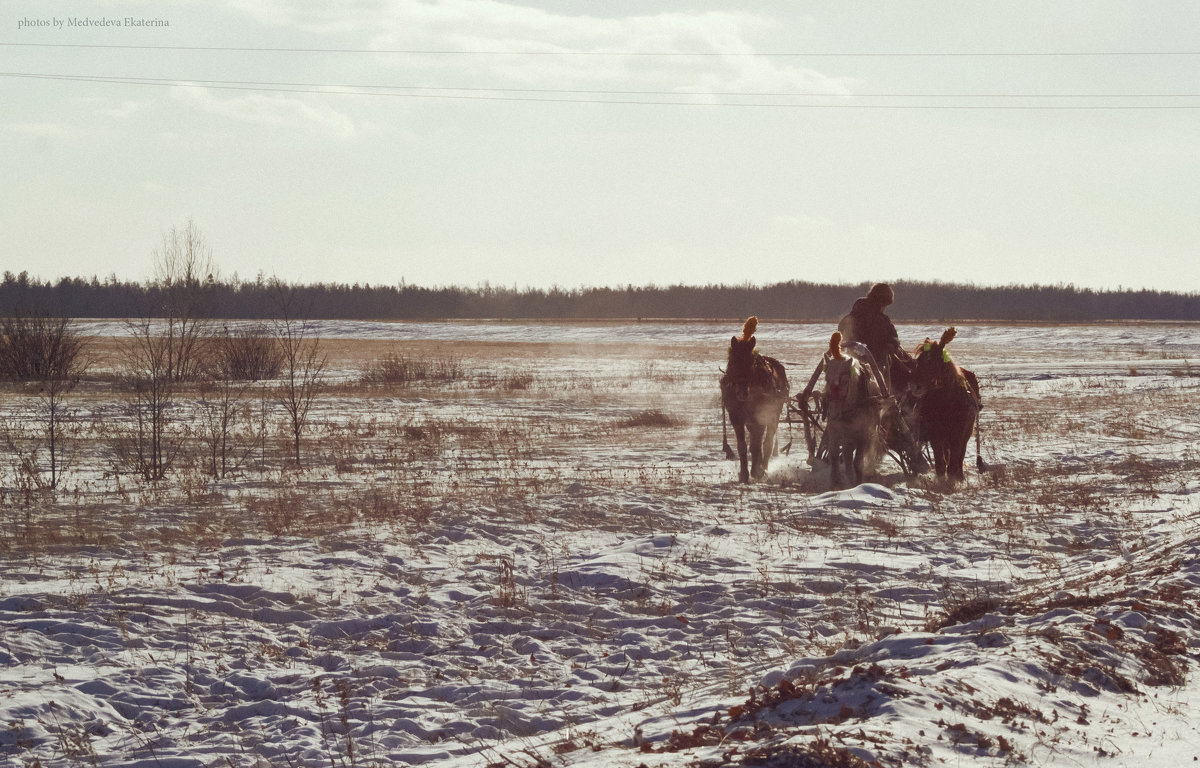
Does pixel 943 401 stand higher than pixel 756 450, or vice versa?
pixel 943 401

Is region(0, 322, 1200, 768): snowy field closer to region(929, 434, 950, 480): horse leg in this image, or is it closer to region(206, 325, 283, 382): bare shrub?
region(929, 434, 950, 480): horse leg

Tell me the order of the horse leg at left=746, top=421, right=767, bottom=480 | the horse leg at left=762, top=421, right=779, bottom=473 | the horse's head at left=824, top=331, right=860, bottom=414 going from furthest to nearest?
the horse leg at left=762, top=421, right=779, bottom=473
the horse leg at left=746, top=421, right=767, bottom=480
the horse's head at left=824, top=331, right=860, bottom=414

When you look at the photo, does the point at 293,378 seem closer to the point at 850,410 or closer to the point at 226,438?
the point at 226,438

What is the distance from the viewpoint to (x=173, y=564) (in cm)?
860

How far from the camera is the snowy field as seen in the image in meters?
5.10

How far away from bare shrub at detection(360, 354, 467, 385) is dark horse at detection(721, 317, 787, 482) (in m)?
19.2

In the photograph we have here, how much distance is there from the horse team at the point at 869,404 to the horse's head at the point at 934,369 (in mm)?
12

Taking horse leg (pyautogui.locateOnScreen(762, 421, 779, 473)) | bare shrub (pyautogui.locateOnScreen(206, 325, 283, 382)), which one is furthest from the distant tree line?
horse leg (pyautogui.locateOnScreen(762, 421, 779, 473))

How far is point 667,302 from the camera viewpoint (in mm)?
102750

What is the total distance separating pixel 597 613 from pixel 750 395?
5.96m

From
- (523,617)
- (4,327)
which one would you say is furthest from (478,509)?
(4,327)

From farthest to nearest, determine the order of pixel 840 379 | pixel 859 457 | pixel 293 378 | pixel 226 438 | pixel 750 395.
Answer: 1. pixel 293 378
2. pixel 226 438
3. pixel 750 395
4. pixel 859 457
5. pixel 840 379

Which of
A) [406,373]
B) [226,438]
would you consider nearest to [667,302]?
[406,373]

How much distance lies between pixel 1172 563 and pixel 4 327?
31149mm
